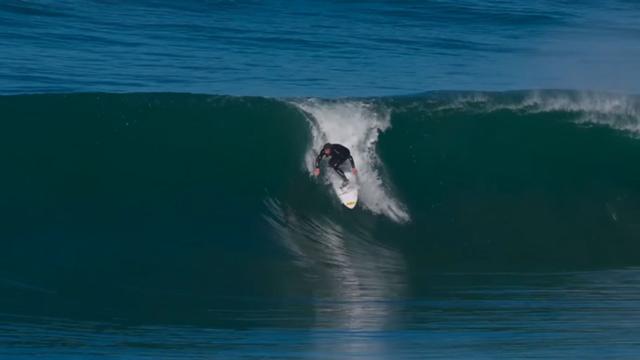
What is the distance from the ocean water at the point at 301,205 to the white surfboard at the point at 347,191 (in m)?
0.10

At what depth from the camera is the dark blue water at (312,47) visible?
1616 cm

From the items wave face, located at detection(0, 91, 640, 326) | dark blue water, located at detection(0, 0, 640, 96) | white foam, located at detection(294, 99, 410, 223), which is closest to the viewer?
wave face, located at detection(0, 91, 640, 326)

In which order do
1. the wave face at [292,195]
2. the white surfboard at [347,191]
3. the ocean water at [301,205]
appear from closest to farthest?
the ocean water at [301,205] → the wave face at [292,195] → the white surfboard at [347,191]

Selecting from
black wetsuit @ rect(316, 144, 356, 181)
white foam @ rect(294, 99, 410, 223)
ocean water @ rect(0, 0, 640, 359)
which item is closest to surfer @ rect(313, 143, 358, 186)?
black wetsuit @ rect(316, 144, 356, 181)

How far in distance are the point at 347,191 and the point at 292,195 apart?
2.02 feet

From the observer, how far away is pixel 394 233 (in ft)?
41.6

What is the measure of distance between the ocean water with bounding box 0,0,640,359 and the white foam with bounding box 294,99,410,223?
0.02m

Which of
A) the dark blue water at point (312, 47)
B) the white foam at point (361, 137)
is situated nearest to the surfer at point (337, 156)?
the white foam at point (361, 137)

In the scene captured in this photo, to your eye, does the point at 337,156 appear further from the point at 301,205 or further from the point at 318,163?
the point at 301,205

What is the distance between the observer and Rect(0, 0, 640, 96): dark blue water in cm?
1616

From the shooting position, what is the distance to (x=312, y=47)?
19.7 meters

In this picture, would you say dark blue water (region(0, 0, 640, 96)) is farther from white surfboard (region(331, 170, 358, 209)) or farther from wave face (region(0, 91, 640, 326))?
white surfboard (region(331, 170, 358, 209))

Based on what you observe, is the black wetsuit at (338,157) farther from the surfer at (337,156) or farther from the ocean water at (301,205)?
the ocean water at (301,205)

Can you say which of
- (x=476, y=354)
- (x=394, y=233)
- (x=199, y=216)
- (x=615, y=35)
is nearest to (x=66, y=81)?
(x=199, y=216)
